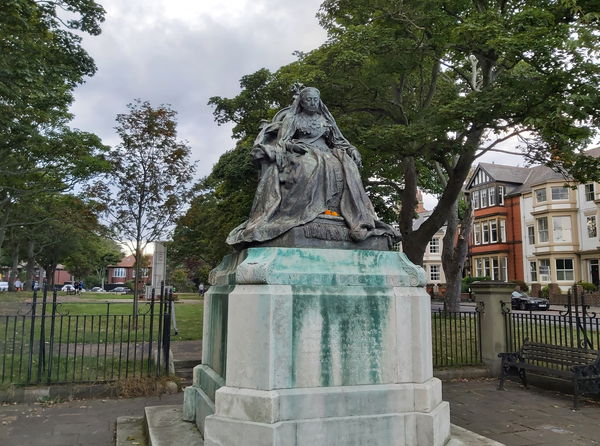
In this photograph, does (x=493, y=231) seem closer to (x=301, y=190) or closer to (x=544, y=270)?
(x=544, y=270)

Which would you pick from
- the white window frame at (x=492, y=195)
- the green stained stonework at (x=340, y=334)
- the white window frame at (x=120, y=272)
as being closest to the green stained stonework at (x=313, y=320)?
the green stained stonework at (x=340, y=334)

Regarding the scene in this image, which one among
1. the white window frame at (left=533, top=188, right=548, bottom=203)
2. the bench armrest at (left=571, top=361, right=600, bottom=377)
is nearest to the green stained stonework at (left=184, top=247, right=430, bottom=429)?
the bench armrest at (left=571, top=361, right=600, bottom=377)

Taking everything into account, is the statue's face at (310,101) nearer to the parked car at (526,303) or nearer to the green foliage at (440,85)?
the green foliage at (440,85)

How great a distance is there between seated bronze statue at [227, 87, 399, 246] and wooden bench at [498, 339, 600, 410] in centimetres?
488

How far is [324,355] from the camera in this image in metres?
4.39

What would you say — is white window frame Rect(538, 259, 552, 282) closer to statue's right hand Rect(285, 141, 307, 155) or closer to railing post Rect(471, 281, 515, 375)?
railing post Rect(471, 281, 515, 375)

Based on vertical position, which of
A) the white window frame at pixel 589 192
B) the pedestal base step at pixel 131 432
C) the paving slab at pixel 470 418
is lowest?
the paving slab at pixel 470 418

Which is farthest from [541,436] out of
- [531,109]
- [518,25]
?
[518,25]

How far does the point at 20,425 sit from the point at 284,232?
495cm

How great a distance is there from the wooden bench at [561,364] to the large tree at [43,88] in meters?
12.7

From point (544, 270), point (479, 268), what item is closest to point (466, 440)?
point (544, 270)

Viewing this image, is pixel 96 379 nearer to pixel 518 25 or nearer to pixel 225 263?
pixel 225 263

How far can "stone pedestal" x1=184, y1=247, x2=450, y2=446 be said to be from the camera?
164 inches

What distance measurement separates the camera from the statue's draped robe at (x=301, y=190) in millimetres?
4902
